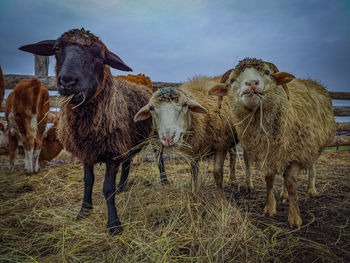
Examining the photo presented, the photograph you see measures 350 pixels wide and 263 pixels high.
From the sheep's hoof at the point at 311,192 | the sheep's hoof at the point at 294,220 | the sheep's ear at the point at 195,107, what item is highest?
the sheep's ear at the point at 195,107

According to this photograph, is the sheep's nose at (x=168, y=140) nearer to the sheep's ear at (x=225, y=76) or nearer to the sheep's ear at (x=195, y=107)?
the sheep's ear at (x=195, y=107)

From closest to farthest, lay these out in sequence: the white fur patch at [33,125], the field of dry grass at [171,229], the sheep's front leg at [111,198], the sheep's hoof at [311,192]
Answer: the field of dry grass at [171,229] < the sheep's front leg at [111,198] < the sheep's hoof at [311,192] < the white fur patch at [33,125]

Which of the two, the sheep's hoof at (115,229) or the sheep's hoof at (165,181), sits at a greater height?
the sheep's hoof at (165,181)

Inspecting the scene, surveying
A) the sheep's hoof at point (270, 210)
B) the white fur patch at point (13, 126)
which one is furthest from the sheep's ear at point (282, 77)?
the white fur patch at point (13, 126)

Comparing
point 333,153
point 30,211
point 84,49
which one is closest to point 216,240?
point 84,49

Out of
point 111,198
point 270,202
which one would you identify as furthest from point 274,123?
point 111,198

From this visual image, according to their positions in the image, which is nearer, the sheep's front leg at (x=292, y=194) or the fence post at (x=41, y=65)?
the sheep's front leg at (x=292, y=194)

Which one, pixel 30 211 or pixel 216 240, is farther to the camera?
pixel 30 211

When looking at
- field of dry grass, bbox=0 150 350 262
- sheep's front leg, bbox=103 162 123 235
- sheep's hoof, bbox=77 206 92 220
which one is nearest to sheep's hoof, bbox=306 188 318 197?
field of dry grass, bbox=0 150 350 262

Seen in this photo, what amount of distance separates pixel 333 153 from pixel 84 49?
9.40 m

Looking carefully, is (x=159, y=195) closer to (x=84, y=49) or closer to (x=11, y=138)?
(x=84, y=49)

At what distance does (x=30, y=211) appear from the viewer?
3.46 meters

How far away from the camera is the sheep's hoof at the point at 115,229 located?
8.77 feet

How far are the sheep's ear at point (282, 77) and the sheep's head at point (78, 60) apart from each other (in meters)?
2.05
